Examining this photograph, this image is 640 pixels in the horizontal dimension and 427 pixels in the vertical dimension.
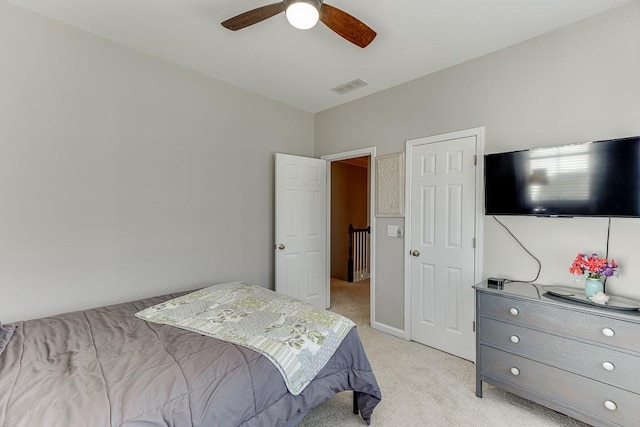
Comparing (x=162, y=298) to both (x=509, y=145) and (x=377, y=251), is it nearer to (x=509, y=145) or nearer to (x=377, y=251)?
(x=377, y=251)

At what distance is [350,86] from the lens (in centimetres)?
325

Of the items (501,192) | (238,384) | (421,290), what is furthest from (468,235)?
(238,384)

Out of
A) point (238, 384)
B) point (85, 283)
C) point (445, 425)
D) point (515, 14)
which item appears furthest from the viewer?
point (85, 283)

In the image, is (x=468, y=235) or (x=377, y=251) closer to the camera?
(x=468, y=235)

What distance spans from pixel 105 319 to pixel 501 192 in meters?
2.98

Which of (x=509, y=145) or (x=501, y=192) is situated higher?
(x=509, y=145)

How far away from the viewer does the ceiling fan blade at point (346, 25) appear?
166cm

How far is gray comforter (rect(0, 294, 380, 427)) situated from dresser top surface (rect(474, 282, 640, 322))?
1122mm

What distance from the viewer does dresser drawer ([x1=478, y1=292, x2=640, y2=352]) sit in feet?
5.33

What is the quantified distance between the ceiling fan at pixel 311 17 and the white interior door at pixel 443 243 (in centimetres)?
141

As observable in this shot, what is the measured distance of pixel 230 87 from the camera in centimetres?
321

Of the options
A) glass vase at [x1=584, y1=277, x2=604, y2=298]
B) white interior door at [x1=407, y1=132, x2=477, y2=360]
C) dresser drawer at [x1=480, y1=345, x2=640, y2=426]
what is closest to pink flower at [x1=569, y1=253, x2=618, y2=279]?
glass vase at [x1=584, y1=277, x2=604, y2=298]

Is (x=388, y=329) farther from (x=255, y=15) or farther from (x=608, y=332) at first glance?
(x=255, y=15)

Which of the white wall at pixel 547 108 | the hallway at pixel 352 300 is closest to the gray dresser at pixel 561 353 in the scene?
the white wall at pixel 547 108
